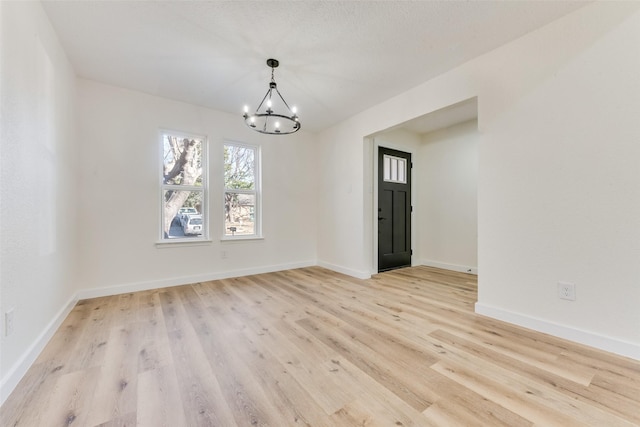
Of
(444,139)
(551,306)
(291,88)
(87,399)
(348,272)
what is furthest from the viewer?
(444,139)

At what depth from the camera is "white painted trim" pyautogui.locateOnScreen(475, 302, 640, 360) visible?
6.06 feet

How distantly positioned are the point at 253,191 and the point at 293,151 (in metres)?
1.10

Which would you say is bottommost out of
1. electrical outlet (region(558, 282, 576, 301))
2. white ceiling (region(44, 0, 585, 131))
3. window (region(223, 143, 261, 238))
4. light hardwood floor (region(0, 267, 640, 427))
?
light hardwood floor (region(0, 267, 640, 427))

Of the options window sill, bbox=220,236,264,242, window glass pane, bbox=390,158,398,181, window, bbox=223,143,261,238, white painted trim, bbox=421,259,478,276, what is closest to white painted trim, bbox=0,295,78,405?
window sill, bbox=220,236,264,242

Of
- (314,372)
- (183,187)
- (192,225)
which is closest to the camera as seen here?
(314,372)

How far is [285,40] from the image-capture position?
2.41 m

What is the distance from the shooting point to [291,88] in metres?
3.33

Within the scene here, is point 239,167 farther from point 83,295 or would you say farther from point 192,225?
point 83,295

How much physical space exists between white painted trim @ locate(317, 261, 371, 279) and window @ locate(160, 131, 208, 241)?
85.3 inches

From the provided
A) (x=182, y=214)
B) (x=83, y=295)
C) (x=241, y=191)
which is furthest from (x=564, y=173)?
(x=83, y=295)

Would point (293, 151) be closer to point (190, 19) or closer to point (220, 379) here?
point (190, 19)

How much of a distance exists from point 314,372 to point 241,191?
10.8 ft

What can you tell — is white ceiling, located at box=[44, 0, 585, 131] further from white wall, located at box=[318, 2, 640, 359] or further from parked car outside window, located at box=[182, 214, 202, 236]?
parked car outside window, located at box=[182, 214, 202, 236]

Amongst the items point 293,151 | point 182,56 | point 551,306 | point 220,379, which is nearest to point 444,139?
point 293,151
